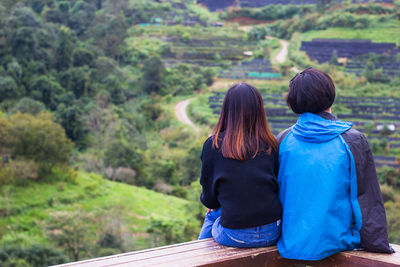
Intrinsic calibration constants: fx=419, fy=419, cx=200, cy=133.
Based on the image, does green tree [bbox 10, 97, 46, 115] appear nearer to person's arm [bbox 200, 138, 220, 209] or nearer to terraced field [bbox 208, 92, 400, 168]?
terraced field [bbox 208, 92, 400, 168]

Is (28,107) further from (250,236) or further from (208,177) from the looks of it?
(250,236)

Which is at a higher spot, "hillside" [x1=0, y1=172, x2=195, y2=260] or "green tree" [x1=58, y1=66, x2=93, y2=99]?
"green tree" [x1=58, y1=66, x2=93, y2=99]

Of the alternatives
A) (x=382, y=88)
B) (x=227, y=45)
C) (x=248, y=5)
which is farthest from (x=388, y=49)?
(x=248, y=5)

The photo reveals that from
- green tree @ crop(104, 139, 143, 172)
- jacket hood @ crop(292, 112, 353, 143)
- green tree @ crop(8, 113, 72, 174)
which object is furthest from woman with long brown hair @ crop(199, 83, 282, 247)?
green tree @ crop(104, 139, 143, 172)

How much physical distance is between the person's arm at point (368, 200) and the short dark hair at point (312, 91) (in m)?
0.16

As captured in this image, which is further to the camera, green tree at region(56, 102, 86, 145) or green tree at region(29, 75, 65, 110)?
green tree at region(29, 75, 65, 110)

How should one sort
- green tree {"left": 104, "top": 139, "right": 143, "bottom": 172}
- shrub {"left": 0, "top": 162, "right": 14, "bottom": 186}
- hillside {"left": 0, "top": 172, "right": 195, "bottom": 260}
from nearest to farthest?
hillside {"left": 0, "top": 172, "right": 195, "bottom": 260} < shrub {"left": 0, "top": 162, "right": 14, "bottom": 186} < green tree {"left": 104, "top": 139, "right": 143, "bottom": 172}

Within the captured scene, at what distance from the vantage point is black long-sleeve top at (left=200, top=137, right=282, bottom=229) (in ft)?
5.48

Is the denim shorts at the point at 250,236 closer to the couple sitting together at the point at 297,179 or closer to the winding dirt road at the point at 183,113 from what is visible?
the couple sitting together at the point at 297,179

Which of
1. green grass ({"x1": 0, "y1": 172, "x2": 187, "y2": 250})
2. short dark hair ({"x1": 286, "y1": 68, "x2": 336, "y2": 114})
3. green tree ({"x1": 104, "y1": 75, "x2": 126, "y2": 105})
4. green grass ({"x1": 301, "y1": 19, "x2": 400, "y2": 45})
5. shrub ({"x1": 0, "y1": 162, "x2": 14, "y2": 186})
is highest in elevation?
short dark hair ({"x1": 286, "y1": 68, "x2": 336, "y2": 114})

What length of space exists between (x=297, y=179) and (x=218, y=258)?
16.9 inches

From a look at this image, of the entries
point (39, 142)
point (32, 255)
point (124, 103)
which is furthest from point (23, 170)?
point (124, 103)

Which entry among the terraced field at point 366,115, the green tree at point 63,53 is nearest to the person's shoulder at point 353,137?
the terraced field at point 366,115

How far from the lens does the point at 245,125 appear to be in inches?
67.1
